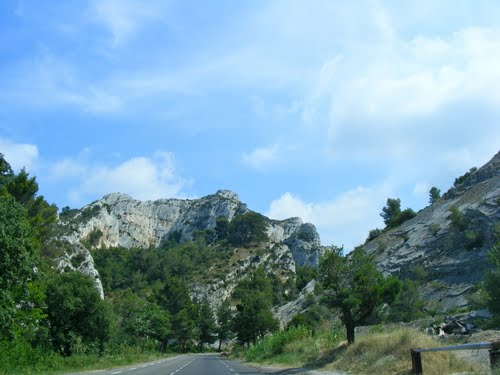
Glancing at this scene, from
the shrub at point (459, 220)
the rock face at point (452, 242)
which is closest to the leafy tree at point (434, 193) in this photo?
the rock face at point (452, 242)

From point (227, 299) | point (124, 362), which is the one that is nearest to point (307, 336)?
point (124, 362)

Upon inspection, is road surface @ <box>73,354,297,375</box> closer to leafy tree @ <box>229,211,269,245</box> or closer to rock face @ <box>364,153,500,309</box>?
rock face @ <box>364,153,500,309</box>

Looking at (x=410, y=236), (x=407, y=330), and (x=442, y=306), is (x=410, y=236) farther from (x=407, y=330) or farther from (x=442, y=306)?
(x=407, y=330)

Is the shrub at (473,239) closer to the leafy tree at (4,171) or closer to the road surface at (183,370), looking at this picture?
the road surface at (183,370)

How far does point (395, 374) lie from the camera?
54.2ft

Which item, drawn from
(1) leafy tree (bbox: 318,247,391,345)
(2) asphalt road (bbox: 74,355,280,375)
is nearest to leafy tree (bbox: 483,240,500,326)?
(1) leafy tree (bbox: 318,247,391,345)

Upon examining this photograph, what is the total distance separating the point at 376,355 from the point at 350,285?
8796 millimetres

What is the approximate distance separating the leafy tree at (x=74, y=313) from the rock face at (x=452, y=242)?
33.6 m

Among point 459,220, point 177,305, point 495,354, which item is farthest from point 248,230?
point 495,354

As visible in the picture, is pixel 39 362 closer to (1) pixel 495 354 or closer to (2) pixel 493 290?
(1) pixel 495 354

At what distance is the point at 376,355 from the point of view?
20.1 m

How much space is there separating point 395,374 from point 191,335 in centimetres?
8638

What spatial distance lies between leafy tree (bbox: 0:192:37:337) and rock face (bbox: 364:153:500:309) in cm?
4210

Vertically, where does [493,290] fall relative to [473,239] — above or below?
below
